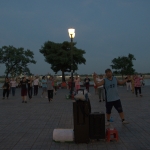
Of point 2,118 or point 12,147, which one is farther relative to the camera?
point 2,118

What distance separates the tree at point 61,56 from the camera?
5273 cm

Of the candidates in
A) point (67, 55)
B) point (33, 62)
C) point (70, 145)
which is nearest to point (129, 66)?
point (67, 55)

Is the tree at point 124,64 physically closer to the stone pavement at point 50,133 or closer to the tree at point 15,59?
the tree at point 15,59

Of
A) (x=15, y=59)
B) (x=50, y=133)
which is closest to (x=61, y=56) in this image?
(x=15, y=59)

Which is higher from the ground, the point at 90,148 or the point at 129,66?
the point at 129,66

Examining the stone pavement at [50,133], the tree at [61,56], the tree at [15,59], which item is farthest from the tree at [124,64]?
the stone pavement at [50,133]

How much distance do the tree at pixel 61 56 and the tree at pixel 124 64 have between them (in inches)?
321

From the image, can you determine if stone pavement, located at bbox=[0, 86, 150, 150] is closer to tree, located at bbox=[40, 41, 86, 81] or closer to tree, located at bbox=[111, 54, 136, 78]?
tree, located at bbox=[40, 41, 86, 81]

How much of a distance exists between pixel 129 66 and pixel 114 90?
51.4 metres

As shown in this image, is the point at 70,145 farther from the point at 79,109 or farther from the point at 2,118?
the point at 2,118

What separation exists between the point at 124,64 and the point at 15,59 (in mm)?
21009

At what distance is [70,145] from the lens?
704 cm

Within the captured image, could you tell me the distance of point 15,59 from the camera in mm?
49062

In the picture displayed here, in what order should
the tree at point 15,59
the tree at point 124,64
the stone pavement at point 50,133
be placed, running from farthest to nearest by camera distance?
the tree at point 124,64, the tree at point 15,59, the stone pavement at point 50,133
